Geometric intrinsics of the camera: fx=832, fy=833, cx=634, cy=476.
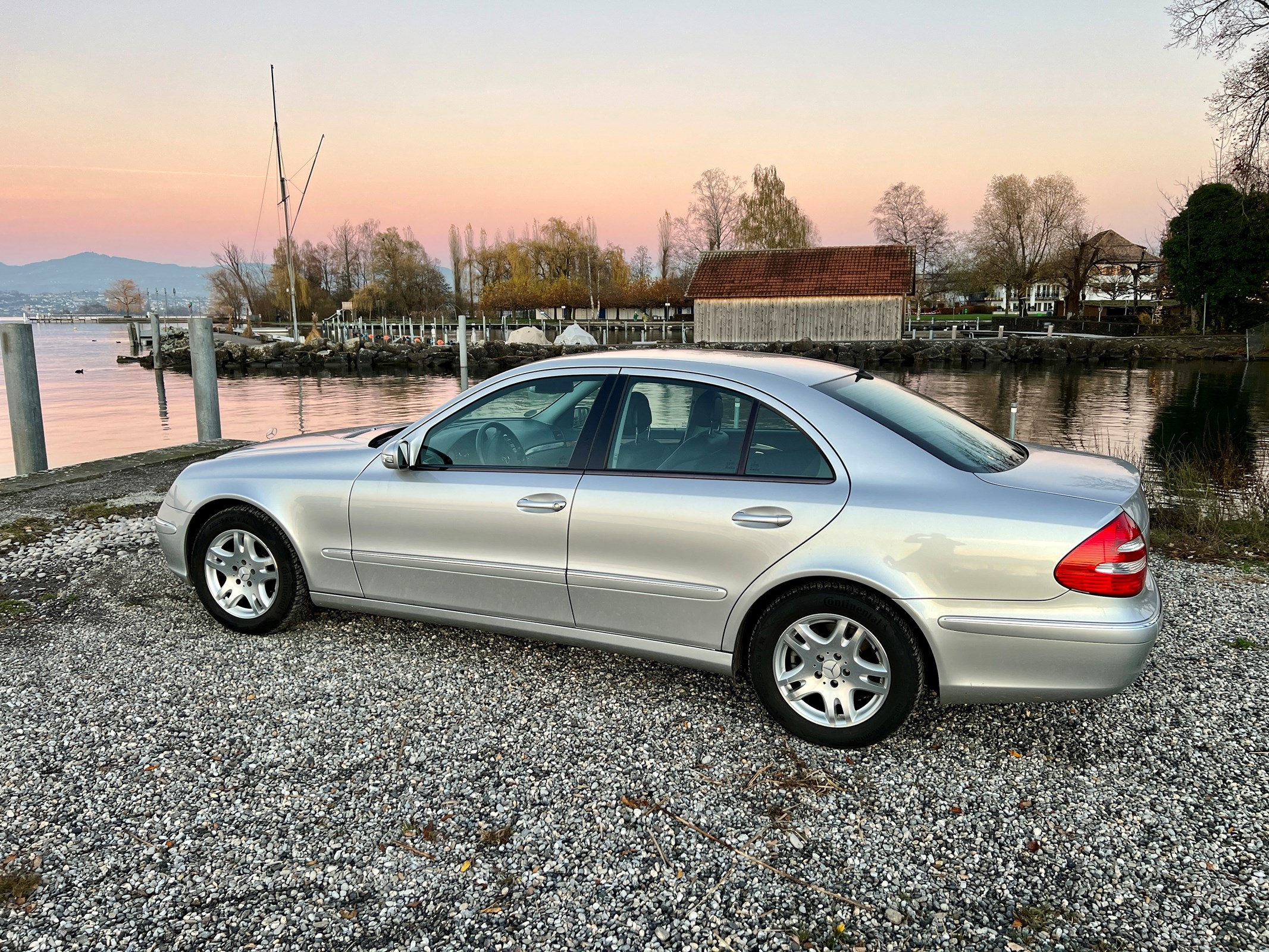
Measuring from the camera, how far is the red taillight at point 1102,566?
A: 117 inches

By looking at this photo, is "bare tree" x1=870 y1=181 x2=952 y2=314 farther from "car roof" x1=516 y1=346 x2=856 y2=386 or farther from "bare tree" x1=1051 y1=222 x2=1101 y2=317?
"car roof" x1=516 y1=346 x2=856 y2=386

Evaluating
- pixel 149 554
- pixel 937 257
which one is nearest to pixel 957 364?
pixel 937 257

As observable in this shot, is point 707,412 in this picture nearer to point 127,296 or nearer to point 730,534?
point 730,534

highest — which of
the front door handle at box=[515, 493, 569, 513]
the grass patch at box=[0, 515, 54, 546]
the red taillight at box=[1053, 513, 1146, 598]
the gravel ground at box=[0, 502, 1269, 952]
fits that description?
the front door handle at box=[515, 493, 569, 513]

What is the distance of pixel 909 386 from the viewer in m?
35.5

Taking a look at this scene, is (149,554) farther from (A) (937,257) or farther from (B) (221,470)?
(A) (937,257)

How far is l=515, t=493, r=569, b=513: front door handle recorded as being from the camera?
3.77 m

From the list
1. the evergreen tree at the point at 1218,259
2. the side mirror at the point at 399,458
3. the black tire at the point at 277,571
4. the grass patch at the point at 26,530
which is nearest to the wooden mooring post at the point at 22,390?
the grass patch at the point at 26,530

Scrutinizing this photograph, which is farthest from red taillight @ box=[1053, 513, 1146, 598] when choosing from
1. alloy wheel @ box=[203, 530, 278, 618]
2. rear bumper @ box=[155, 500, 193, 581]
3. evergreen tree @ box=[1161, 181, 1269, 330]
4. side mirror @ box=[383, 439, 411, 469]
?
evergreen tree @ box=[1161, 181, 1269, 330]

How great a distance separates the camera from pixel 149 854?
279 cm

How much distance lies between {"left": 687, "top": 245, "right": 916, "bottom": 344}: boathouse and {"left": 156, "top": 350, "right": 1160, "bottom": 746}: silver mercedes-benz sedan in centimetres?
4847

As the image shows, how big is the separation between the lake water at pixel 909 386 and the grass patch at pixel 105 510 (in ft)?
30.0

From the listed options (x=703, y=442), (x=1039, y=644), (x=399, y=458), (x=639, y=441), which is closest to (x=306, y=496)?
(x=399, y=458)

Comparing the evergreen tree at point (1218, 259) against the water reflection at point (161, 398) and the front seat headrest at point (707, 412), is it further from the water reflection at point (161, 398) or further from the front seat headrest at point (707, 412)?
the front seat headrest at point (707, 412)
